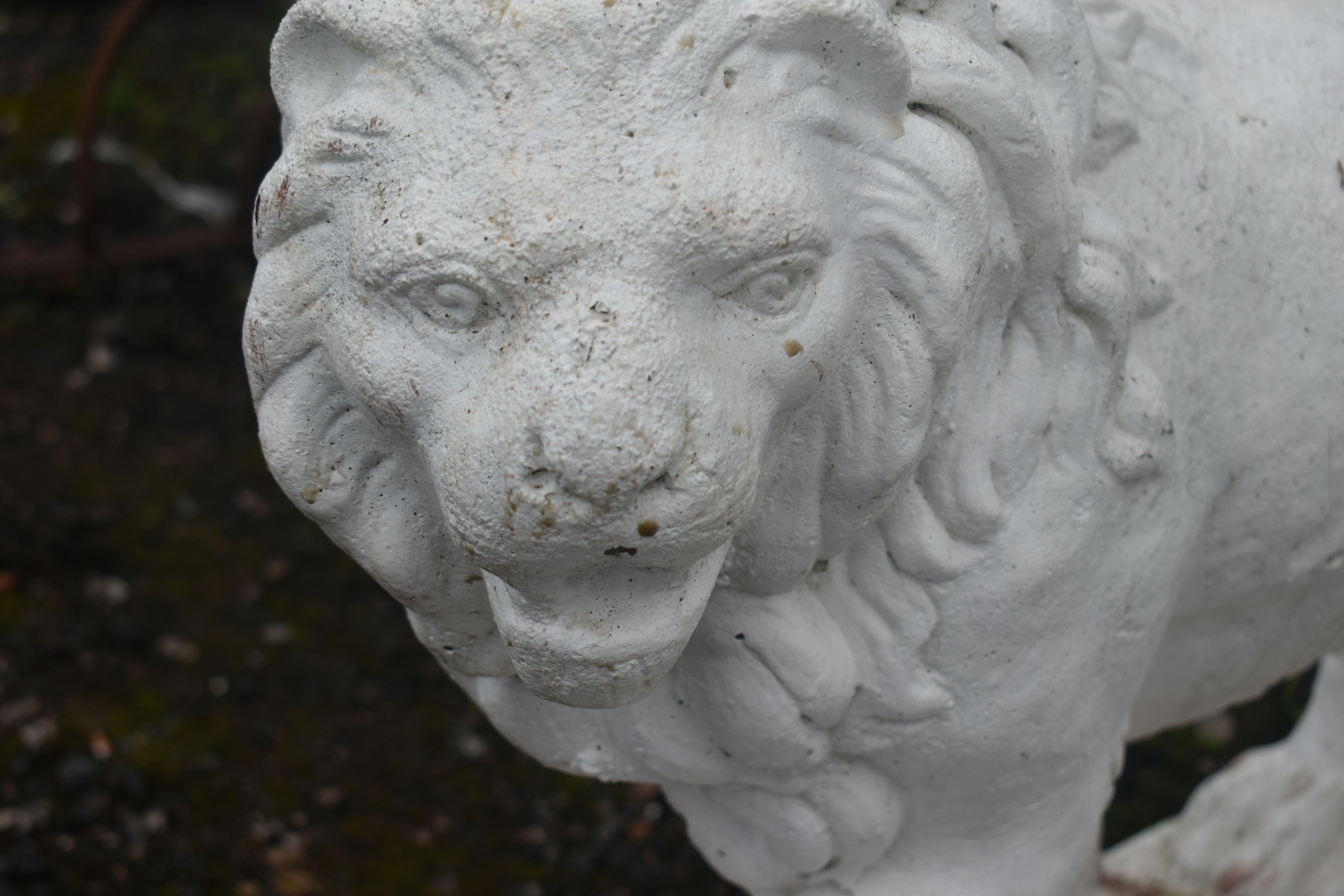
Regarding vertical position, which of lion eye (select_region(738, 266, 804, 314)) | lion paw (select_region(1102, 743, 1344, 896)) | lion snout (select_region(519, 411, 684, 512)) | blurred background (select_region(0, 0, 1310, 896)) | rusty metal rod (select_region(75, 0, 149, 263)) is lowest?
blurred background (select_region(0, 0, 1310, 896))

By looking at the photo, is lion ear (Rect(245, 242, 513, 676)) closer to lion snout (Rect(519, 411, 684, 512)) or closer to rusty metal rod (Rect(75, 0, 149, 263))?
lion snout (Rect(519, 411, 684, 512))

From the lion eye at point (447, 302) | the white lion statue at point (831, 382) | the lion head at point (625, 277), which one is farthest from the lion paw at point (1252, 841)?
the lion eye at point (447, 302)

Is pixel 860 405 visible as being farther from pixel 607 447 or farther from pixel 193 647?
pixel 193 647

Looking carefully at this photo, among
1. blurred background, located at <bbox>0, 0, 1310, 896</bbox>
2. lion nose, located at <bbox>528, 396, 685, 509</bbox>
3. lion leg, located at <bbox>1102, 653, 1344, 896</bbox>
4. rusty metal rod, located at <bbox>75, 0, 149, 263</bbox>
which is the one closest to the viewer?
lion nose, located at <bbox>528, 396, 685, 509</bbox>

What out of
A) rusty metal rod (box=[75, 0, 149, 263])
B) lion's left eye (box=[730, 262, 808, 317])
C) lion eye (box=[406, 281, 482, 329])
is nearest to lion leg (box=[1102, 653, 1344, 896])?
lion's left eye (box=[730, 262, 808, 317])

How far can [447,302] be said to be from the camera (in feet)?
2.62

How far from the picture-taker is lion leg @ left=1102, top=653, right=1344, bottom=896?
1.76 metres

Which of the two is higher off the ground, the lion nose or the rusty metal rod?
the lion nose

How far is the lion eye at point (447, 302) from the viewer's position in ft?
2.59

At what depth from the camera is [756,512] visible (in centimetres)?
97

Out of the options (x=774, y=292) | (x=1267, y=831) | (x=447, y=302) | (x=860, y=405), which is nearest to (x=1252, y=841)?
(x=1267, y=831)

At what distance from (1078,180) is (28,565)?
248 cm

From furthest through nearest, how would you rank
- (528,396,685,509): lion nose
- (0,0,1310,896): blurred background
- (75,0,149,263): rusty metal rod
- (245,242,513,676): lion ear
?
(75,0,149,263): rusty metal rod < (0,0,1310,896): blurred background < (245,242,513,676): lion ear < (528,396,685,509): lion nose

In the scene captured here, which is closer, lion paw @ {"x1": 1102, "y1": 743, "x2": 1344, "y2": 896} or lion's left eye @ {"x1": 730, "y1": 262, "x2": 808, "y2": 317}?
lion's left eye @ {"x1": 730, "y1": 262, "x2": 808, "y2": 317}
